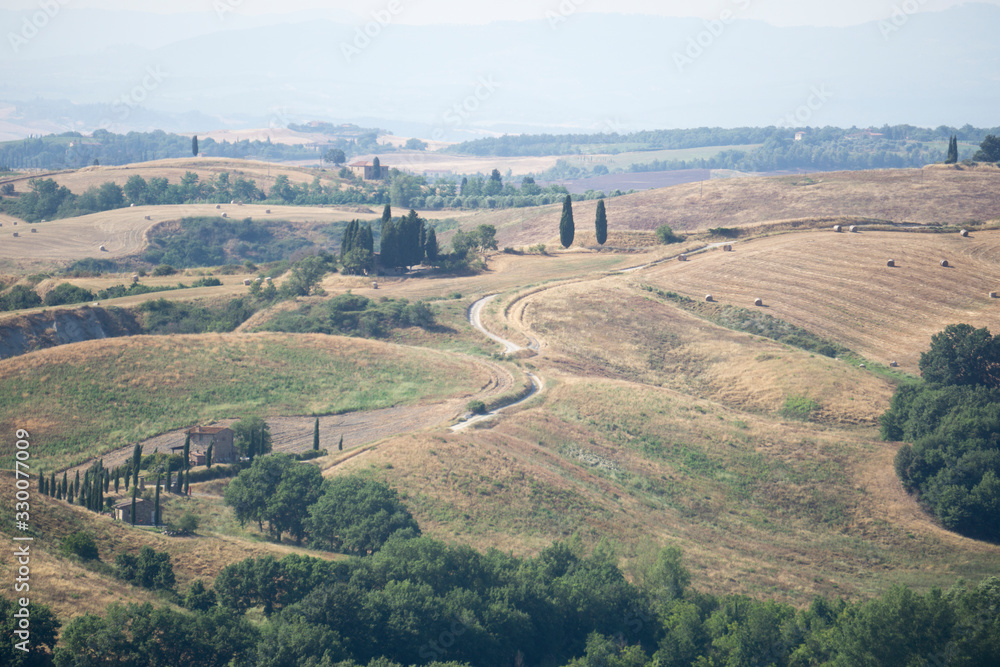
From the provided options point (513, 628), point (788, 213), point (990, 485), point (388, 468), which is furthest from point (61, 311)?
point (788, 213)

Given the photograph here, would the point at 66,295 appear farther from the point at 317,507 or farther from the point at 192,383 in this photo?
the point at 317,507

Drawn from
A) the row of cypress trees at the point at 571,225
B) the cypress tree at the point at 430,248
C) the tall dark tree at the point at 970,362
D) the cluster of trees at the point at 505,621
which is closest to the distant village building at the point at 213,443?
the cluster of trees at the point at 505,621

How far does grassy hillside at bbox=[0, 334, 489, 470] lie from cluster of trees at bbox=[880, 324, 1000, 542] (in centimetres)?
3255

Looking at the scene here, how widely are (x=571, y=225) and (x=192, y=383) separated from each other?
6230cm

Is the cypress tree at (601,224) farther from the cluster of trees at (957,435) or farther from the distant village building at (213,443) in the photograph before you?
the distant village building at (213,443)

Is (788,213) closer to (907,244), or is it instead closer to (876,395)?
(907,244)

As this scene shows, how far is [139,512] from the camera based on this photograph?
1686 inches

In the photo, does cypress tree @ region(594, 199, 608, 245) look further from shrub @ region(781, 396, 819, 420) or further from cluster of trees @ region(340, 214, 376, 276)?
shrub @ region(781, 396, 819, 420)

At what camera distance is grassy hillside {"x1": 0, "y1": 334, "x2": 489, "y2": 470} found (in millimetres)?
55375

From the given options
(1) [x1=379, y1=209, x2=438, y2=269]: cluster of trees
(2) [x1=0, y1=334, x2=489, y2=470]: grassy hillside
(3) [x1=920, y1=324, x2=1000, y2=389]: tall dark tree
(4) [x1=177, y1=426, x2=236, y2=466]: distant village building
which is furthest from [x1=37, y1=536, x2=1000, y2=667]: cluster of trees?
(1) [x1=379, y1=209, x2=438, y2=269]: cluster of trees

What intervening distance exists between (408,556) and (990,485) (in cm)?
3779

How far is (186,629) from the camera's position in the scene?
100 ft

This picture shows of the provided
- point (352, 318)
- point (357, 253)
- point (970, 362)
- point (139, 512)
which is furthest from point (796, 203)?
point (139, 512)

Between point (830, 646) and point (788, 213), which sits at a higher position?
point (788, 213)
